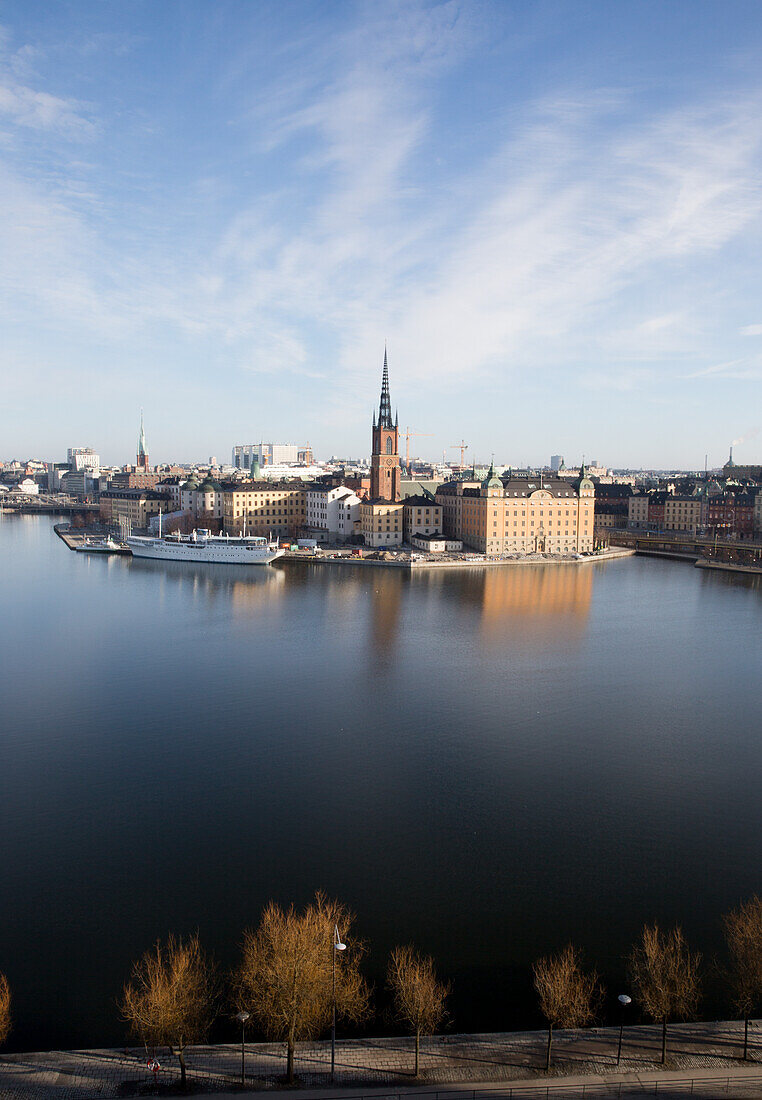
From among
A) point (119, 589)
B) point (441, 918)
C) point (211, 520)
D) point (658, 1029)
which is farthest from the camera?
point (211, 520)

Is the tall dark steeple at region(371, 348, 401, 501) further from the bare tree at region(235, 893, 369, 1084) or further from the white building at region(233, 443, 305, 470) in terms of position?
the white building at region(233, 443, 305, 470)

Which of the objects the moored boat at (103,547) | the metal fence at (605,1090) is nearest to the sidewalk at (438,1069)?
the metal fence at (605,1090)

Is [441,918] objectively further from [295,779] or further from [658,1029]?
[295,779]

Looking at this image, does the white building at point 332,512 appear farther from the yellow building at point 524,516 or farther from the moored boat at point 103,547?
the moored boat at point 103,547

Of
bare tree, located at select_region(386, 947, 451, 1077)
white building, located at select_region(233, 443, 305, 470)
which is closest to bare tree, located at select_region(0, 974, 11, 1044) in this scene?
bare tree, located at select_region(386, 947, 451, 1077)

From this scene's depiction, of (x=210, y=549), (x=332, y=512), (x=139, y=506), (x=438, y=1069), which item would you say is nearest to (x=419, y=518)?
(x=332, y=512)

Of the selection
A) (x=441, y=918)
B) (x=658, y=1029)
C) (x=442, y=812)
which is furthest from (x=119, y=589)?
(x=658, y=1029)
